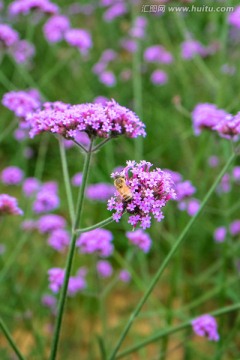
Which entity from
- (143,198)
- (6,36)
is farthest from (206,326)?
(6,36)

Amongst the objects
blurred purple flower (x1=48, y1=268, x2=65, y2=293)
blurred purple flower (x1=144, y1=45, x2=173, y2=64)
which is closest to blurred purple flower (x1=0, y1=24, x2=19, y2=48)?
blurred purple flower (x1=48, y1=268, x2=65, y2=293)

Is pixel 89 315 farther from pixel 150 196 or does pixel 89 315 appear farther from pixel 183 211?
pixel 150 196

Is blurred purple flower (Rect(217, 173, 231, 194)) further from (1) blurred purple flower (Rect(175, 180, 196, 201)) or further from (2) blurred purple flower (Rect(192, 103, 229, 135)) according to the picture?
(2) blurred purple flower (Rect(192, 103, 229, 135))

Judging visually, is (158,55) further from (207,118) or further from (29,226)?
(207,118)

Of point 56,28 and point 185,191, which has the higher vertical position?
point 56,28

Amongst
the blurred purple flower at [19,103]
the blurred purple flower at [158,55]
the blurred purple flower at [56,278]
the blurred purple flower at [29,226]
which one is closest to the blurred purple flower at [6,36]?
the blurred purple flower at [19,103]

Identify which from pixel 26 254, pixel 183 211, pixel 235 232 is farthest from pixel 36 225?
pixel 26 254
